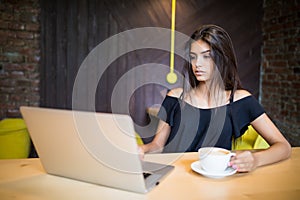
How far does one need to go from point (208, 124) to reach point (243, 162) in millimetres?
453

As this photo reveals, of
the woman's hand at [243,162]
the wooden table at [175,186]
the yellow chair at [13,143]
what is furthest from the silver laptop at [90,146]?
the yellow chair at [13,143]

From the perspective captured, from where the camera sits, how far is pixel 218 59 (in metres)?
1.34

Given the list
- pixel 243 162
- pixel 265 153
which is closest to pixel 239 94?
pixel 265 153

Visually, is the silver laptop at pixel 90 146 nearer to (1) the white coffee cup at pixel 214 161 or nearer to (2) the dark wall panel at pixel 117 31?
(1) the white coffee cup at pixel 214 161

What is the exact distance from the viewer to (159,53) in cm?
293

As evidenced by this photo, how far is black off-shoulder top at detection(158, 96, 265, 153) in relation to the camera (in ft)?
4.60

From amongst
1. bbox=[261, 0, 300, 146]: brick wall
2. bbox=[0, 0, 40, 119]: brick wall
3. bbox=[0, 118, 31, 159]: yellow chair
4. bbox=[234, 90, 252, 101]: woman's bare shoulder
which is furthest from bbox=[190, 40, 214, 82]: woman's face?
bbox=[0, 0, 40, 119]: brick wall

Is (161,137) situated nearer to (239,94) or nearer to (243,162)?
(239,94)

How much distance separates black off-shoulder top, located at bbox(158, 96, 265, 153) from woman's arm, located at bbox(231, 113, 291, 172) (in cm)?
6

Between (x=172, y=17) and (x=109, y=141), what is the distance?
7.72ft

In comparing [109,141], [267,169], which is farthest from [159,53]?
[109,141]

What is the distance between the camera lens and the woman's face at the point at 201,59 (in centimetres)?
132

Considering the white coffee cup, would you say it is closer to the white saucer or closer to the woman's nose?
the white saucer

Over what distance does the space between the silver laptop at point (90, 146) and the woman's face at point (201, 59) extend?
0.60 metres
